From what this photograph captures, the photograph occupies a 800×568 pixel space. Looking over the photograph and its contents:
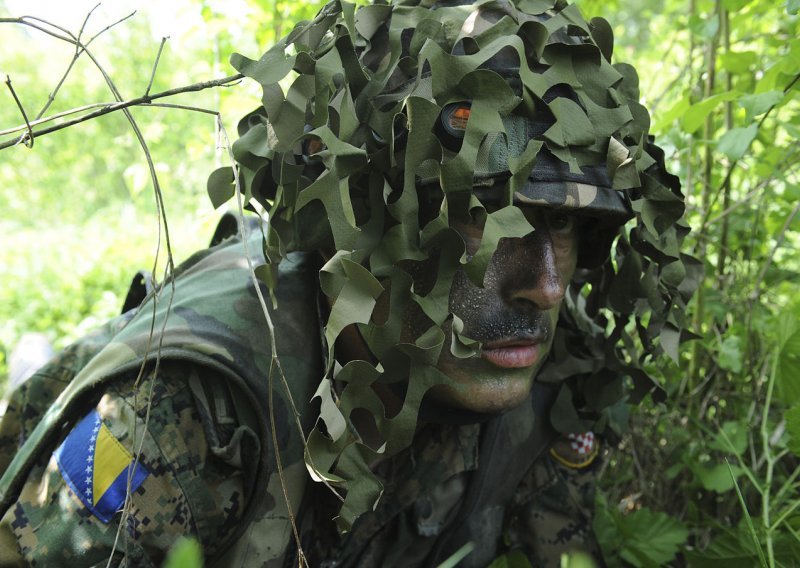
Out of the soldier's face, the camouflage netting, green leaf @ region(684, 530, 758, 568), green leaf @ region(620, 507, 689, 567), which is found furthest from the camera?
green leaf @ region(620, 507, 689, 567)

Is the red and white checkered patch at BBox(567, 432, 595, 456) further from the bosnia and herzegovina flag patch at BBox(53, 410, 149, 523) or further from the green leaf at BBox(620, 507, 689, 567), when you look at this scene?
the bosnia and herzegovina flag patch at BBox(53, 410, 149, 523)

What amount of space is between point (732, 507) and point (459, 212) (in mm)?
1294

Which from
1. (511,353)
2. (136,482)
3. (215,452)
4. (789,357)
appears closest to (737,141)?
(789,357)

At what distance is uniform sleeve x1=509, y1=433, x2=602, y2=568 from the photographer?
1.82 m

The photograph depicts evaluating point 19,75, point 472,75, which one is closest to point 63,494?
point 472,75

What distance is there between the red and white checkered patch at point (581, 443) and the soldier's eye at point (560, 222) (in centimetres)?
65

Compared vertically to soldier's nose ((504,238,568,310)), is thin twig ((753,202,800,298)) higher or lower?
lower

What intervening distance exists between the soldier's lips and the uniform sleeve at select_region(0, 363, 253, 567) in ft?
1.49

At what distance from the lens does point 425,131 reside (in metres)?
1.20

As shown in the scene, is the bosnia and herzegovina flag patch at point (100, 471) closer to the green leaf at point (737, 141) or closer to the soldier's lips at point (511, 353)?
the soldier's lips at point (511, 353)

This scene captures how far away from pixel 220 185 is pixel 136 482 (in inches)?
22.3

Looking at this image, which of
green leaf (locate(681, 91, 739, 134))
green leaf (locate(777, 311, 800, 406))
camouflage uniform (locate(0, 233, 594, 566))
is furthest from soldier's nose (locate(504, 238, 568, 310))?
green leaf (locate(777, 311, 800, 406))

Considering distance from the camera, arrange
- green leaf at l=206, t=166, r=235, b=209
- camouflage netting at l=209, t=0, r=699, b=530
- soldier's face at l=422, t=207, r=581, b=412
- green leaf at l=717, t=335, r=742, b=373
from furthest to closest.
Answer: green leaf at l=717, t=335, r=742, b=373
green leaf at l=206, t=166, r=235, b=209
soldier's face at l=422, t=207, r=581, b=412
camouflage netting at l=209, t=0, r=699, b=530

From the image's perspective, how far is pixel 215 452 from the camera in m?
1.29
